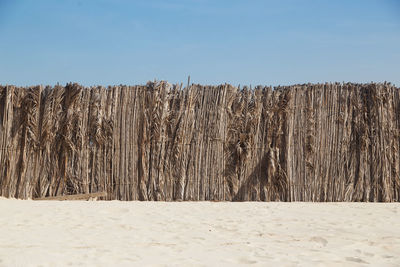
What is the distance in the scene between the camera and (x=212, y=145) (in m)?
7.31

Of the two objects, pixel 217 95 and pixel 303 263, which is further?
pixel 217 95

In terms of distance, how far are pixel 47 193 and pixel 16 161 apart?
72 cm

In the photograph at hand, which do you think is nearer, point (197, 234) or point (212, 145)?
point (197, 234)

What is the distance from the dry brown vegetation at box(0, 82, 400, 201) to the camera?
23.8ft

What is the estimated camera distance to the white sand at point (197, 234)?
363 cm

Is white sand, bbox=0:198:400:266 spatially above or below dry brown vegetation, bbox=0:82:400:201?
below

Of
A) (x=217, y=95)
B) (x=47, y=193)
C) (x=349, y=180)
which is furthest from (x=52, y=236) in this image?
(x=349, y=180)

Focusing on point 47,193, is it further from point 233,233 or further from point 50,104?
point 233,233

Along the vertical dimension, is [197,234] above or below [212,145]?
below

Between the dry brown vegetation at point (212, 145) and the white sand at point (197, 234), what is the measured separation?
44cm

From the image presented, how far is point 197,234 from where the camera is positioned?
466 centimetres

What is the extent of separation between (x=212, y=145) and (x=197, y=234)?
110 inches

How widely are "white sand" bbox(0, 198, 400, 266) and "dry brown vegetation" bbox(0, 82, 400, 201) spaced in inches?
17.3

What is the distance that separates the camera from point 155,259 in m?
3.60
